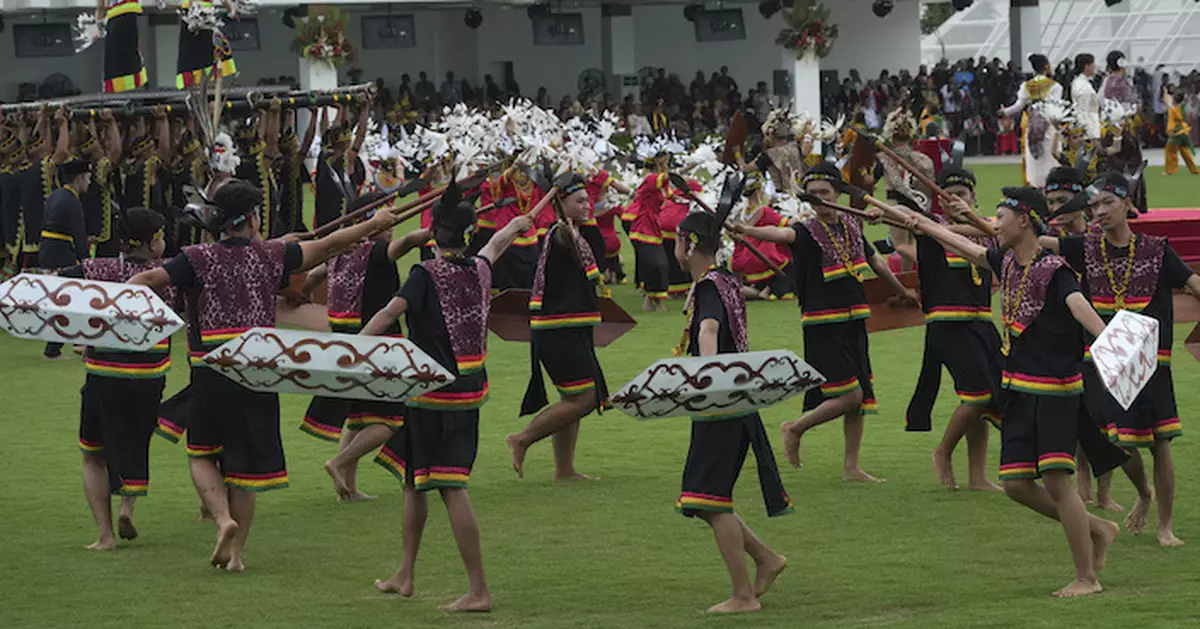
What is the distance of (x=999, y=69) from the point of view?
39.4 metres

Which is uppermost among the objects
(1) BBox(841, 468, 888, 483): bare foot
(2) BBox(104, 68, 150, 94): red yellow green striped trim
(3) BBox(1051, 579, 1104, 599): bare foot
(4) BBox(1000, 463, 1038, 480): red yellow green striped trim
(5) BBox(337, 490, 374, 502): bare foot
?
(2) BBox(104, 68, 150, 94): red yellow green striped trim

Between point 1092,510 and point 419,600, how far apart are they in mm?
3230

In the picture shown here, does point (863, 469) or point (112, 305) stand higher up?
point (112, 305)

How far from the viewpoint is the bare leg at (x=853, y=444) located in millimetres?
9789

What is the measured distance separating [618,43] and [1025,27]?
8.49 meters

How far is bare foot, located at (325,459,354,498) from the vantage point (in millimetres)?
9445

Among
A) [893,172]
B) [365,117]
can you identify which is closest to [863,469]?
[365,117]

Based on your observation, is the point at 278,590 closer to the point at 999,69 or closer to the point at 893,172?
the point at 893,172

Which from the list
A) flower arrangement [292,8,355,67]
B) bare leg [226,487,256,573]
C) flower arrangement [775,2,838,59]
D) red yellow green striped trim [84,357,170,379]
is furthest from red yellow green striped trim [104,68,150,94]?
flower arrangement [775,2,838,59]

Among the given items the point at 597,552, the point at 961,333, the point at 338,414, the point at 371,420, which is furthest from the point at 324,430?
the point at 961,333

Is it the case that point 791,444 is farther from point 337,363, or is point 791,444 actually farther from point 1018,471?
point 337,363

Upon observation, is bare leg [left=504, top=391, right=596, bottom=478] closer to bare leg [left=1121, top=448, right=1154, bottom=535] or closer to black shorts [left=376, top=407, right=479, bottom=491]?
black shorts [left=376, top=407, right=479, bottom=491]

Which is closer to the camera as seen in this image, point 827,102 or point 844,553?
point 844,553

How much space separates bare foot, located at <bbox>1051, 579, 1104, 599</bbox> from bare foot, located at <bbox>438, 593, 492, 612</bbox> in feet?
6.66
